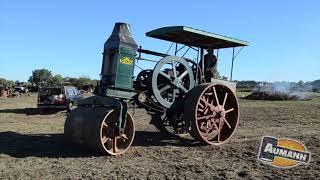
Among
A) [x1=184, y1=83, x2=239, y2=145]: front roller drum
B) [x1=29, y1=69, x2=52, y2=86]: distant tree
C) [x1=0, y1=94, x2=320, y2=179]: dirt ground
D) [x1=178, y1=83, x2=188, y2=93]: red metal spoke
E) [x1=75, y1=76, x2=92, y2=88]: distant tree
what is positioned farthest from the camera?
[x1=29, y1=69, x2=52, y2=86]: distant tree

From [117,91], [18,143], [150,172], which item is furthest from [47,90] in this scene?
[150,172]

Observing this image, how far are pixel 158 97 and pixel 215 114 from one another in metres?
1.59

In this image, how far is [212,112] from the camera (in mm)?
13586

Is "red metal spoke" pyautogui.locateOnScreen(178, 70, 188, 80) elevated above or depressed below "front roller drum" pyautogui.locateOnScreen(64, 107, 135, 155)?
above

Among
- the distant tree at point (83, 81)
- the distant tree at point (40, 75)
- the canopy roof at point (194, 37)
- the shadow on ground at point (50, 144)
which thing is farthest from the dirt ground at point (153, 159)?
the distant tree at point (40, 75)

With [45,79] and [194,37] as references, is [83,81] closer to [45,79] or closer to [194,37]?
[45,79]

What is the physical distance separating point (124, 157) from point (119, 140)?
0.84 m

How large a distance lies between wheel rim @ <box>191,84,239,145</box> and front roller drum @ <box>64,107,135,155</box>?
182 centimetres

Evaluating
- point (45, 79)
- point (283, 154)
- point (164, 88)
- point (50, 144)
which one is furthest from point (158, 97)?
point (45, 79)

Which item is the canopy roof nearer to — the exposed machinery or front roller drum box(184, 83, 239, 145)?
the exposed machinery

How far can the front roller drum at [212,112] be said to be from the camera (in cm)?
1299

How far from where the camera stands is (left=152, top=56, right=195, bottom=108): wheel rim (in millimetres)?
13398

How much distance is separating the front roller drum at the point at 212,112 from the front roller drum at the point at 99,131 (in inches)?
65.3

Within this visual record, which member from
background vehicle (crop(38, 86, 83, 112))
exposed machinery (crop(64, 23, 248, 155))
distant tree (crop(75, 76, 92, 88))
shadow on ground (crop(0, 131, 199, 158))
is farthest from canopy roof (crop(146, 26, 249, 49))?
distant tree (crop(75, 76, 92, 88))
